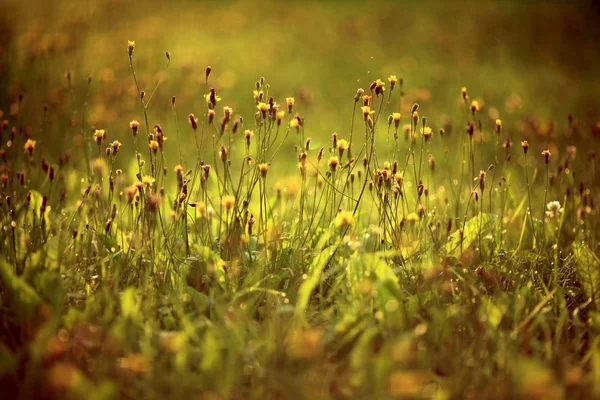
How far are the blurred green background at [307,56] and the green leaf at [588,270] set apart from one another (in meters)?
1.42

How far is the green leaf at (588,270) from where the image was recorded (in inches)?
86.3

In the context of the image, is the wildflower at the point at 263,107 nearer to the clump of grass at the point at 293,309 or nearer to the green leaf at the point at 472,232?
the clump of grass at the point at 293,309

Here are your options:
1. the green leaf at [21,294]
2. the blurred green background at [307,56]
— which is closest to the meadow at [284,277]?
the green leaf at [21,294]

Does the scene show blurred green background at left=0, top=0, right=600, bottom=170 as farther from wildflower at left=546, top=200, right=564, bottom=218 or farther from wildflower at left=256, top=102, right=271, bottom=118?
wildflower at left=256, top=102, right=271, bottom=118

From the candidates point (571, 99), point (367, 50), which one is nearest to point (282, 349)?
point (571, 99)

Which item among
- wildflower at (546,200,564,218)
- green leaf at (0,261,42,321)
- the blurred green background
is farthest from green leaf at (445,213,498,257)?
green leaf at (0,261,42,321)

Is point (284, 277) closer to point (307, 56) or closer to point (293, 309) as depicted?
point (293, 309)

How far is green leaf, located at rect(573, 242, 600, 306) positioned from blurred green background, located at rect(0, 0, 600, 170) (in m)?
1.42

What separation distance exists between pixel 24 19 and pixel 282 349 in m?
6.63

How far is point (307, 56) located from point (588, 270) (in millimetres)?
5170

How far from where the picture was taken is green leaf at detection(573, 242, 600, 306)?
219cm

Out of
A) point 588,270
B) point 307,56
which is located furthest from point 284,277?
point 307,56

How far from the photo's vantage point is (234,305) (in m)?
2.03

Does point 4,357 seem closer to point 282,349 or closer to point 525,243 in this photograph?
point 282,349
